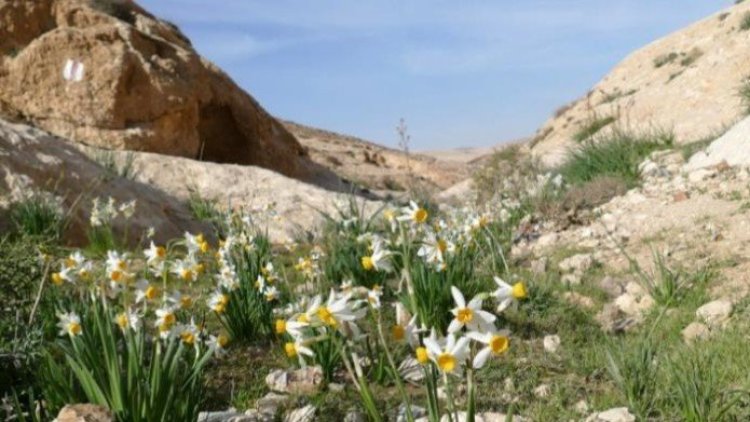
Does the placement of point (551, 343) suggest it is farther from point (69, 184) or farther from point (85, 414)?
point (69, 184)

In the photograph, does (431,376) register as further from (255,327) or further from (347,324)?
(255,327)

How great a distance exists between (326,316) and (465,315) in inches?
12.9

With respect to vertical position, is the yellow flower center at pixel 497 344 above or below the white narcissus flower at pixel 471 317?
below

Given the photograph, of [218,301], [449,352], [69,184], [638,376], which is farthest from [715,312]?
[69,184]

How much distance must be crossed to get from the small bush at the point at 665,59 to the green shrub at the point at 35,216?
74.4ft

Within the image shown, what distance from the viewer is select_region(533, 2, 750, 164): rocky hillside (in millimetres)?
14875

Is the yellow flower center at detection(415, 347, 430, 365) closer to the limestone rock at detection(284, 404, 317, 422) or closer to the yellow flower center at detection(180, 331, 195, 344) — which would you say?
the yellow flower center at detection(180, 331, 195, 344)

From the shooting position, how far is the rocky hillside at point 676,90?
586 inches

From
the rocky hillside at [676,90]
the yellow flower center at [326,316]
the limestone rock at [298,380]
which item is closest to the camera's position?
the yellow flower center at [326,316]

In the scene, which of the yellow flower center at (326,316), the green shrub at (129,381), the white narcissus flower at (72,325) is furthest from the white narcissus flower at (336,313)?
the white narcissus flower at (72,325)

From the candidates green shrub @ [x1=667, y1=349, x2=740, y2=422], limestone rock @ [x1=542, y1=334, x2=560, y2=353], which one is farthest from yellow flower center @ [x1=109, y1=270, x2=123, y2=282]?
limestone rock @ [x1=542, y1=334, x2=560, y2=353]

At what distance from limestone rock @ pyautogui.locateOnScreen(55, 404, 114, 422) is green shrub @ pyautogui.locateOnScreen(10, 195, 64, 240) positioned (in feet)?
12.8

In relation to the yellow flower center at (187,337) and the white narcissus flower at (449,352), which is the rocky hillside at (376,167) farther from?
the white narcissus flower at (449,352)

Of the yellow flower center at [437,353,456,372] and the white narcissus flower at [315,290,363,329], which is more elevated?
the white narcissus flower at [315,290,363,329]
